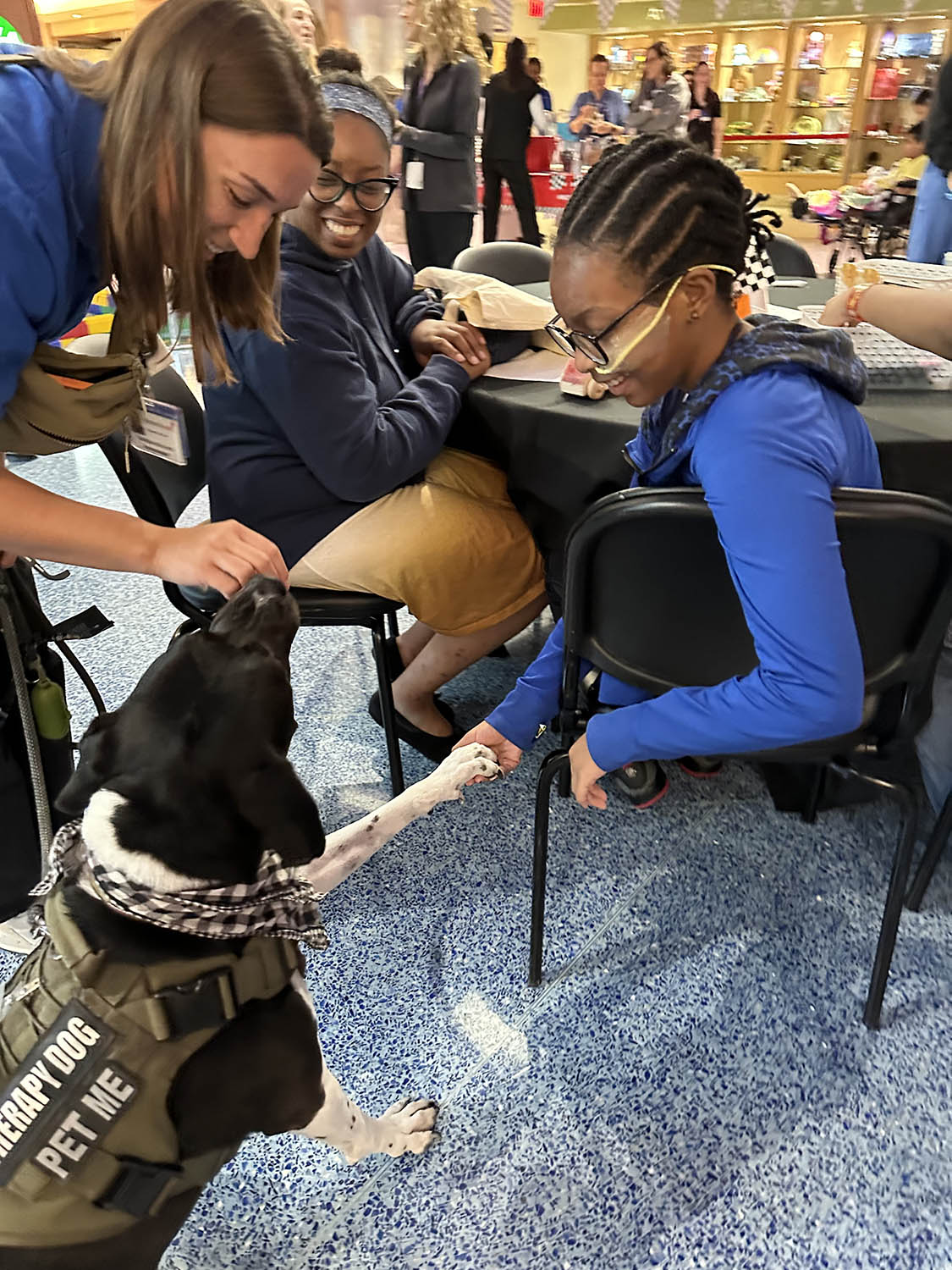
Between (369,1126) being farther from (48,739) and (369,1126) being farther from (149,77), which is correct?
(149,77)

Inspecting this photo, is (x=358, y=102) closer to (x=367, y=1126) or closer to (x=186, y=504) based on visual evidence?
(x=186, y=504)

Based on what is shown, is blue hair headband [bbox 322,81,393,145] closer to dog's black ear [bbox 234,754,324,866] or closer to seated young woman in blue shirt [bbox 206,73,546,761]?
seated young woman in blue shirt [bbox 206,73,546,761]

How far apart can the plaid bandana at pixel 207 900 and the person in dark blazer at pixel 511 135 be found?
620 centimetres

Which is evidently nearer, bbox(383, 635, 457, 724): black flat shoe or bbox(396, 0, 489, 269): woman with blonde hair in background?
bbox(383, 635, 457, 724): black flat shoe

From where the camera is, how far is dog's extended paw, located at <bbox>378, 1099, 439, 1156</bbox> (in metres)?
1.22

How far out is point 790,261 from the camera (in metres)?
3.00

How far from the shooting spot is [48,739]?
4.66 feet

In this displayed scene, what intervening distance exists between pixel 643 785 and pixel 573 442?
2.61 feet

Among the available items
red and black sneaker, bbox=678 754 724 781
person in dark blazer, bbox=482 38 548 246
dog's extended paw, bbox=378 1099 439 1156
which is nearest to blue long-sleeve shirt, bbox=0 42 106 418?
dog's extended paw, bbox=378 1099 439 1156

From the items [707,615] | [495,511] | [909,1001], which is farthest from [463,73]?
[909,1001]

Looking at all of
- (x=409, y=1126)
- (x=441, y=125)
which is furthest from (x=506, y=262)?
(x=409, y=1126)

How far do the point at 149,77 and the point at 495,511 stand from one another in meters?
0.97

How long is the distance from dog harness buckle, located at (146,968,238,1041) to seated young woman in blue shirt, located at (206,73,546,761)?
84 centimetres

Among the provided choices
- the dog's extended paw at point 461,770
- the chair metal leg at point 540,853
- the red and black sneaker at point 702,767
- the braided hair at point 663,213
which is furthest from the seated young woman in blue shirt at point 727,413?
the red and black sneaker at point 702,767
